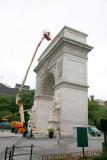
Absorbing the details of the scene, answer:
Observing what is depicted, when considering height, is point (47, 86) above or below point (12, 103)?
above

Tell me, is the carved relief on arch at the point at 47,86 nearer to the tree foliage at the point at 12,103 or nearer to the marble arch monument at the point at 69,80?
the marble arch monument at the point at 69,80

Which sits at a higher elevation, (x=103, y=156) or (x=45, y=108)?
(x=45, y=108)

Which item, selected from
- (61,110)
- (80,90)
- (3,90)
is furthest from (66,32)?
(3,90)

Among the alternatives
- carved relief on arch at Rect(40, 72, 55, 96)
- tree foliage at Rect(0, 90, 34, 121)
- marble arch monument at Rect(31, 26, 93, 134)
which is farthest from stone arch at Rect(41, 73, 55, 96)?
tree foliage at Rect(0, 90, 34, 121)

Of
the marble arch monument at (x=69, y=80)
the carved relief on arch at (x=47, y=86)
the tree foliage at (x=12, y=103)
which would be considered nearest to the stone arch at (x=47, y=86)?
the carved relief on arch at (x=47, y=86)

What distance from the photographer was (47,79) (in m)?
40.0

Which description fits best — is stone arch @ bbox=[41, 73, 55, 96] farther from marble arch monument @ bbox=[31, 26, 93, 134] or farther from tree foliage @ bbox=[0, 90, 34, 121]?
tree foliage @ bbox=[0, 90, 34, 121]

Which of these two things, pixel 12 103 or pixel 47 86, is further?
pixel 12 103

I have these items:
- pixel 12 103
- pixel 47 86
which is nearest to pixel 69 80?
pixel 47 86

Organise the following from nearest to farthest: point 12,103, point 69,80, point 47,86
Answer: point 69,80
point 47,86
point 12,103

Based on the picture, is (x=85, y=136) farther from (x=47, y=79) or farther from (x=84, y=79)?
(x=47, y=79)

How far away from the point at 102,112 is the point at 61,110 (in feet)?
96.3

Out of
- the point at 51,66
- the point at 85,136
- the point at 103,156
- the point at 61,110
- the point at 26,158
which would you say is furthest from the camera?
the point at 51,66

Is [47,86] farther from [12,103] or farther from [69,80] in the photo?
[12,103]
